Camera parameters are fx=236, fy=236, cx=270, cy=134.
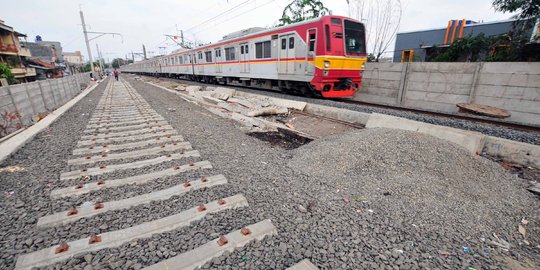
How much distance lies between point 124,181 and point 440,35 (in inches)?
1013

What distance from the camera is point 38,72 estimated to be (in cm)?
3706

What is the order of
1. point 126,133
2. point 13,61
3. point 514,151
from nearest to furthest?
point 514,151, point 126,133, point 13,61

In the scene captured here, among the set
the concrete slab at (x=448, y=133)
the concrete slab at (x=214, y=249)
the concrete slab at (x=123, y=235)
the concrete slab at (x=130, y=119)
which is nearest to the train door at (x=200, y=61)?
the concrete slab at (x=130, y=119)

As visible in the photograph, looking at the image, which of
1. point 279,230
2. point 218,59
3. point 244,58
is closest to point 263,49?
point 244,58

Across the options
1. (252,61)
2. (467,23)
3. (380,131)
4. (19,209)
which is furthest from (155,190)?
Answer: (467,23)

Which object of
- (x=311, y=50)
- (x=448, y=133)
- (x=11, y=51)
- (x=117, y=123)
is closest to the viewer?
(x=448, y=133)

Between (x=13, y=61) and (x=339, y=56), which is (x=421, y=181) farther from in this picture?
(x=13, y=61)

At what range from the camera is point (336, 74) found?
9.02 m

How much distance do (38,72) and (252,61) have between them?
43488mm

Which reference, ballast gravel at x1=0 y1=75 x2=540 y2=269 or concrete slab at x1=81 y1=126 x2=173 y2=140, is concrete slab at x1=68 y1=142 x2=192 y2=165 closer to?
ballast gravel at x1=0 y1=75 x2=540 y2=269

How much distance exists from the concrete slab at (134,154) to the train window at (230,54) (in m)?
11.1

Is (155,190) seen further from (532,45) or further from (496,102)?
(532,45)

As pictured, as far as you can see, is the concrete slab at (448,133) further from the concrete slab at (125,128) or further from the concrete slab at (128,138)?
the concrete slab at (125,128)

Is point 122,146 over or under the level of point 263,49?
under
